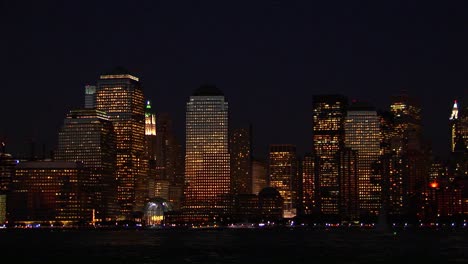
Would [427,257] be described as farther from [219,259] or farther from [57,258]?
[57,258]

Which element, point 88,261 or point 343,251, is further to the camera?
point 343,251

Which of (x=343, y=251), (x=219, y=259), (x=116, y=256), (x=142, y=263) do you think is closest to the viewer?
(x=142, y=263)

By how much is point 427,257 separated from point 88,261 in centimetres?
5076

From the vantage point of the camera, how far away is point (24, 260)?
140m

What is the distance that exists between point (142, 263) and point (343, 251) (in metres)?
44.4

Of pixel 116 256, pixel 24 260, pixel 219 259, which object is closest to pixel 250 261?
pixel 219 259

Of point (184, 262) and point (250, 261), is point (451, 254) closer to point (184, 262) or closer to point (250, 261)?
point (250, 261)

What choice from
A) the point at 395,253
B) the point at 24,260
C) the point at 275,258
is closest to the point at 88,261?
the point at 24,260

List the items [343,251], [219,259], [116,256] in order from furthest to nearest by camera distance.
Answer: [343,251]
[116,256]
[219,259]

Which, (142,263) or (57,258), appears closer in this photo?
(142,263)

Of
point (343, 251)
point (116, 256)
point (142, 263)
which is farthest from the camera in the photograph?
point (343, 251)

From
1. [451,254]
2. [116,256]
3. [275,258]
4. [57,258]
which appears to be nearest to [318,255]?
[275,258]

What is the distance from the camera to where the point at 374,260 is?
133 metres

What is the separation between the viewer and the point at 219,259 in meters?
138
